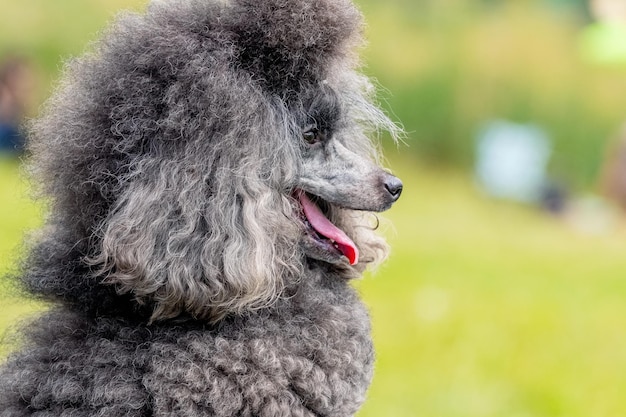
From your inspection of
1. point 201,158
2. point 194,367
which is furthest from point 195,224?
point 194,367

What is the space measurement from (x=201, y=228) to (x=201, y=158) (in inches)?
5.9

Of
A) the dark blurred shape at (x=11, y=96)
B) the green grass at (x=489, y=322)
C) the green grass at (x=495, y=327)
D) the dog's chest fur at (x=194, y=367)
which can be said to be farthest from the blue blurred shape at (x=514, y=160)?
the dog's chest fur at (x=194, y=367)

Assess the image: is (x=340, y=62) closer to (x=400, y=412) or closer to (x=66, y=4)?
(x=400, y=412)

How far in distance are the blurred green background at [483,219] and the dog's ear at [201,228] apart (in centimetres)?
178

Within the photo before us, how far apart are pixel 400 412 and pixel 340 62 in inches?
71.8

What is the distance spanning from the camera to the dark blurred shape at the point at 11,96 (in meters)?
8.91

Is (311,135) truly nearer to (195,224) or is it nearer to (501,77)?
(195,224)

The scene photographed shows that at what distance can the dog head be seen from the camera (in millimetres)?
2080

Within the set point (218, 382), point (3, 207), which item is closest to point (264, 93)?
point (218, 382)

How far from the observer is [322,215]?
7.79 ft

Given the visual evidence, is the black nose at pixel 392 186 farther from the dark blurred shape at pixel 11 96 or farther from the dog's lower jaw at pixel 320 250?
the dark blurred shape at pixel 11 96

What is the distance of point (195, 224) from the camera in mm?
2100

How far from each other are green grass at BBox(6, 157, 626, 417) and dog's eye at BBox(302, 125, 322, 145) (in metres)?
0.47

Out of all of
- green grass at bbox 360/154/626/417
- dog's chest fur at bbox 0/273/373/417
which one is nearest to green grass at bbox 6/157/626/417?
green grass at bbox 360/154/626/417
